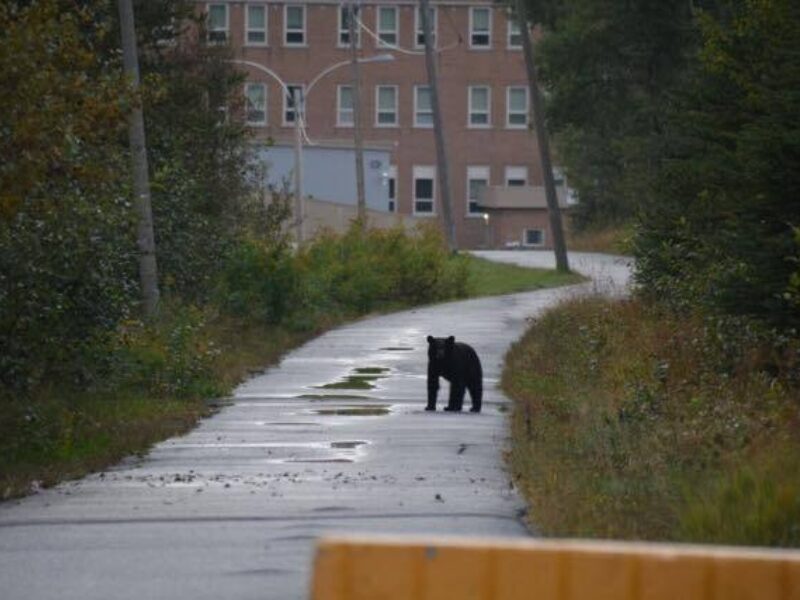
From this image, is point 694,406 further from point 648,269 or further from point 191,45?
point 191,45

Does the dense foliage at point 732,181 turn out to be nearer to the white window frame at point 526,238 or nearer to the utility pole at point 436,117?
the utility pole at point 436,117

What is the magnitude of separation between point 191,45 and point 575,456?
22811 mm

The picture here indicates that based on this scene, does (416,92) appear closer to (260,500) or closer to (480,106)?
(480,106)

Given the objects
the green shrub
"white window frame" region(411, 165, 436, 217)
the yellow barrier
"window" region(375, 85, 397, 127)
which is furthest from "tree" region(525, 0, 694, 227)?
"white window frame" region(411, 165, 436, 217)

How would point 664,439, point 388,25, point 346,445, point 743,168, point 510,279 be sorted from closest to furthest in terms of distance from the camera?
point 664,439 < point 743,168 < point 346,445 < point 510,279 < point 388,25

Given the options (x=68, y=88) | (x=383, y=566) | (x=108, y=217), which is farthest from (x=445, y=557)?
(x=108, y=217)

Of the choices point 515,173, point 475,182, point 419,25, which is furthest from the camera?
point 515,173

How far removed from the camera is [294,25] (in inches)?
3656

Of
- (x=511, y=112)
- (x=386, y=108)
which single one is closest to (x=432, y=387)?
(x=386, y=108)

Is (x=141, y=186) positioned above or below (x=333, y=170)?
below

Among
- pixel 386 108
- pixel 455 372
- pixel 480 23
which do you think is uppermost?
pixel 480 23

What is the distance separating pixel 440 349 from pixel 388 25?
70789mm

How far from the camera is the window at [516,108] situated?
95.0m

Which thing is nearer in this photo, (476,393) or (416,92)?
(476,393)
